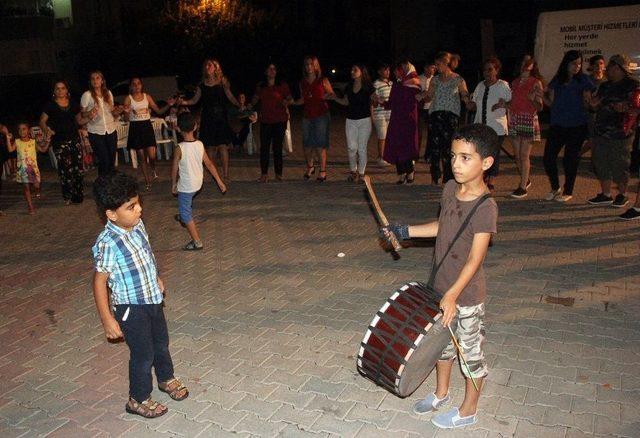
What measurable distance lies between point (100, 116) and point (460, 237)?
304 inches

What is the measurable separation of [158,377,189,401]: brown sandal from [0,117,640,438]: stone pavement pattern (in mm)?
73

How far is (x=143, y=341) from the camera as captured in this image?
372cm

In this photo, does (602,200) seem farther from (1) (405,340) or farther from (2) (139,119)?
(2) (139,119)

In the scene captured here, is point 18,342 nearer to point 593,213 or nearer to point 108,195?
point 108,195

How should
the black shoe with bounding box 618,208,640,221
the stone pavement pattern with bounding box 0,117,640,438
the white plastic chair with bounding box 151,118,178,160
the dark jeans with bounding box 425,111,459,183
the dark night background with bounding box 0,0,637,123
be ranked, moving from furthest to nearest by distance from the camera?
the dark night background with bounding box 0,0,637,123, the white plastic chair with bounding box 151,118,178,160, the dark jeans with bounding box 425,111,459,183, the black shoe with bounding box 618,208,640,221, the stone pavement pattern with bounding box 0,117,640,438

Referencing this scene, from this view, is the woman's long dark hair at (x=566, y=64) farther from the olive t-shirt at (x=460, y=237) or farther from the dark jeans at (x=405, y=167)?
the olive t-shirt at (x=460, y=237)

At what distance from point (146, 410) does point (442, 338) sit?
77.5 inches

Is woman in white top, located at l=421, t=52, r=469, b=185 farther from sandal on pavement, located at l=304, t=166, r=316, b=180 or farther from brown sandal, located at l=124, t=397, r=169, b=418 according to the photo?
brown sandal, located at l=124, t=397, r=169, b=418

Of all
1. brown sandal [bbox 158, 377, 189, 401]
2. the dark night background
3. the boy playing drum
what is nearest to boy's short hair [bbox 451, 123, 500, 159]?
the boy playing drum

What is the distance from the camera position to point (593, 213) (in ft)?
26.6

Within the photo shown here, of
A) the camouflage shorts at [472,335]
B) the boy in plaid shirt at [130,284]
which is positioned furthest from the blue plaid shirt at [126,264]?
the camouflage shorts at [472,335]

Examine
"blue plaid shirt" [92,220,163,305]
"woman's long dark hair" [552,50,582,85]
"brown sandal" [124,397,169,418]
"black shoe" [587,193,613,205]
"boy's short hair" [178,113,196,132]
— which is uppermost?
"woman's long dark hair" [552,50,582,85]

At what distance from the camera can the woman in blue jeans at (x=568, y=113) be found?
830 centimetres

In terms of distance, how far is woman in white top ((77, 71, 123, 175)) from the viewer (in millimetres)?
9469
